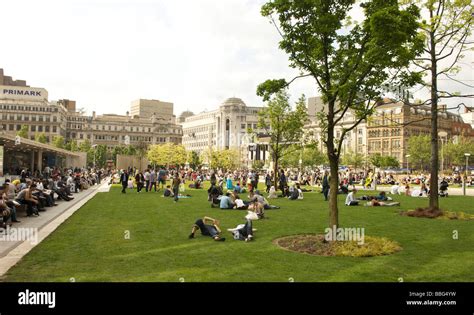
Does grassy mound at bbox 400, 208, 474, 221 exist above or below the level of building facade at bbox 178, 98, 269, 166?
below

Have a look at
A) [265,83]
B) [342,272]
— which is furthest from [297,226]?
[342,272]

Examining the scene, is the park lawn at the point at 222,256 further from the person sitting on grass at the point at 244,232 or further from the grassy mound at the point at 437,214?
the grassy mound at the point at 437,214

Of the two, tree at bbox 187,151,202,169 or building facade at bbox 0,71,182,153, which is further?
tree at bbox 187,151,202,169

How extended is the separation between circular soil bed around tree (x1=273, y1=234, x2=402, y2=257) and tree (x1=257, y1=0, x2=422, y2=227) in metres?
0.86

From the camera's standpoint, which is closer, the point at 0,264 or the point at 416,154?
the point at 0,264

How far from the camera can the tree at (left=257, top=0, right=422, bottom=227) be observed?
38.0 ft

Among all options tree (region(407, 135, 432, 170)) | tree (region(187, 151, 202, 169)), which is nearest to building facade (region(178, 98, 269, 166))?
tree (region(187, 151, 202, 169))

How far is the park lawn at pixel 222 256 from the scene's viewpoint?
858 centimetres

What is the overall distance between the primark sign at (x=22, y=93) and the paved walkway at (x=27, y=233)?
117954 mm

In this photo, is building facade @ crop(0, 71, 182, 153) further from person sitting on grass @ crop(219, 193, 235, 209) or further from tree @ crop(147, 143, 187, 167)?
person sitting on grass @ crop(219, 193, 235, 209)

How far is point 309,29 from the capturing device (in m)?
12.6

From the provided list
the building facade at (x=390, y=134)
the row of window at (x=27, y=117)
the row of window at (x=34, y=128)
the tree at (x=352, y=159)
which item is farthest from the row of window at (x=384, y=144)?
the row of window at (x=27, y=117)
